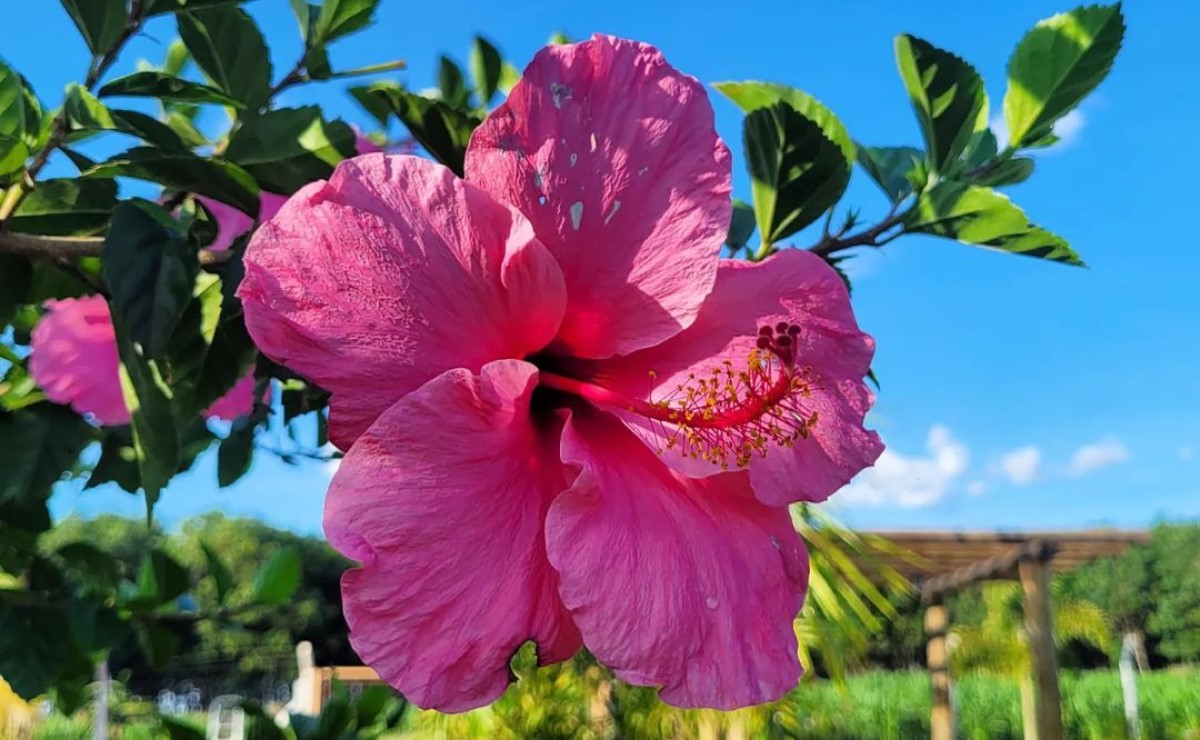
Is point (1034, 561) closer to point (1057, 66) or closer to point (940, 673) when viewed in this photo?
point (940, 673)

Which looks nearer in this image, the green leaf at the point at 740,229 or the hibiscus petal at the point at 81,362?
the green leaf at the point at 740,229

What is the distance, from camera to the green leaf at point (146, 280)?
0.58 metres

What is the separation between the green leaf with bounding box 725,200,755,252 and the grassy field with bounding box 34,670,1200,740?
12.5ft

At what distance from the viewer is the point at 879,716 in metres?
12.1

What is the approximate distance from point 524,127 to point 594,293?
0.09m

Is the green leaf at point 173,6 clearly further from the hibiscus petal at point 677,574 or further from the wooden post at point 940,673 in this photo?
the wooden post at point 940,673

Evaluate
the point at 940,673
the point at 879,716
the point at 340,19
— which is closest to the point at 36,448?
the point at 340,19

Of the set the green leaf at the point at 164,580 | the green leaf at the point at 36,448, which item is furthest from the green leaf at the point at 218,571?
the green leaf at the point at 36,448

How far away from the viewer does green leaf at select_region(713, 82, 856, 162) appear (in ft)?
2.40

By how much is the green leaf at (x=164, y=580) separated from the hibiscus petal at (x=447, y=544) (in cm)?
98

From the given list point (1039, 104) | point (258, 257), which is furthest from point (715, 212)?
point (1039, 104)

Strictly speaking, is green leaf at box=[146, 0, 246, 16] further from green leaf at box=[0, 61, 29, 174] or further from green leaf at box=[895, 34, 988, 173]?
green leaf at box=[895, 34, 988, 173]

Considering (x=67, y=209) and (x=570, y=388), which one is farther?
(x=67, y=209)

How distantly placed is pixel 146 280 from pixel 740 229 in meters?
0.40
